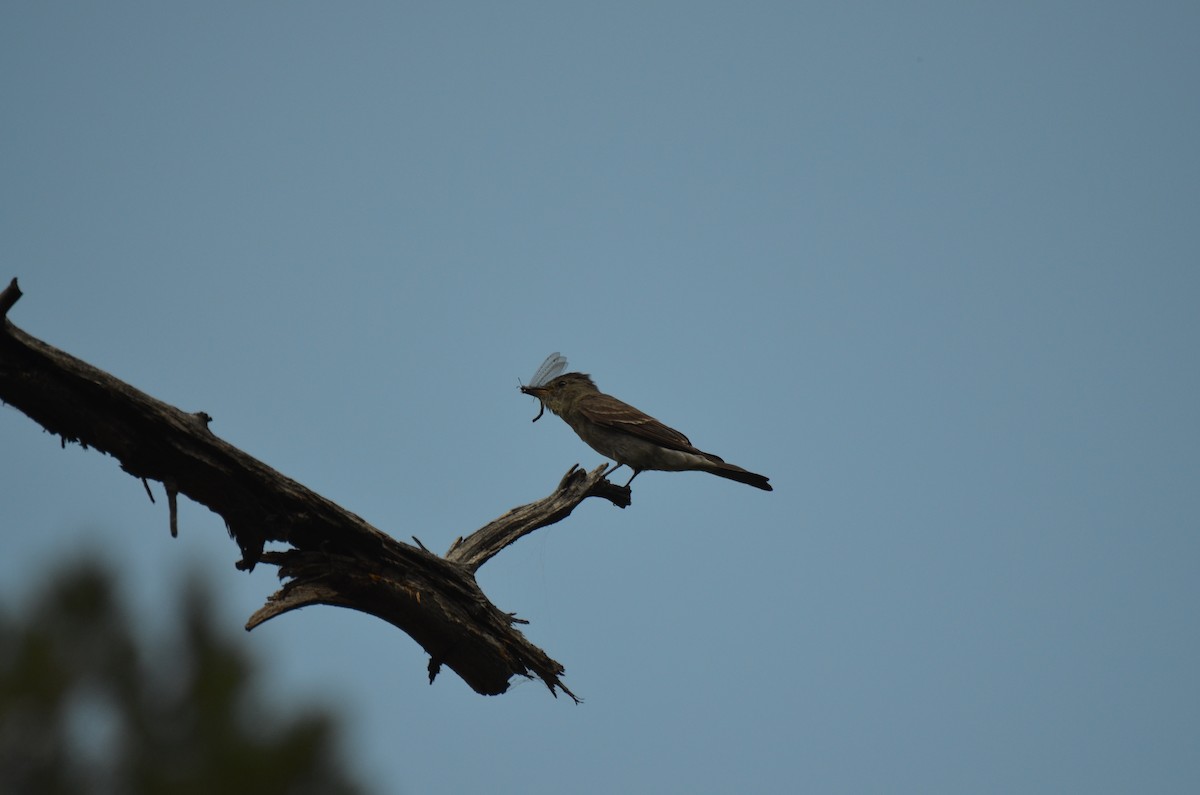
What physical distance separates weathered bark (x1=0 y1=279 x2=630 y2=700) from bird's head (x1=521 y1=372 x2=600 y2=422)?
Result: 5.28 meters

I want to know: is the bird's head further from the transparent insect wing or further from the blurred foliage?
the blurred foliage

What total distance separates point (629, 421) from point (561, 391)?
1027mm

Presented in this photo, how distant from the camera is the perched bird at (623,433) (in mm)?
11727

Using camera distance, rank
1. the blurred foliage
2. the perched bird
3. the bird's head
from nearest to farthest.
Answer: the blurred foliage < the perched bird < the bird's head

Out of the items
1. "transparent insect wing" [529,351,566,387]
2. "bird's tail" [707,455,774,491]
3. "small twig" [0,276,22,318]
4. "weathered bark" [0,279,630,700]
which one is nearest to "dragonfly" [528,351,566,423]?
→ "transparent insect wing" [529,351,566,387]

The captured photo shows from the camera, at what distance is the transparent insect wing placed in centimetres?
1282

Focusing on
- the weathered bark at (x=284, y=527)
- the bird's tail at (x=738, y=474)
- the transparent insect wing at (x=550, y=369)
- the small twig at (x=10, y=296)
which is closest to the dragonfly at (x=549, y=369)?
the transparent insect wing at (x=550, y=369)

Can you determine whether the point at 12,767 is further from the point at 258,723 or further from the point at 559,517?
the point at 559,517

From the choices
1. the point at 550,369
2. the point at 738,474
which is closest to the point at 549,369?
the point at 550,369

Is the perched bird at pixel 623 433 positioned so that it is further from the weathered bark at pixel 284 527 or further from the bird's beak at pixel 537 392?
the weathered bark at pixel 284 527

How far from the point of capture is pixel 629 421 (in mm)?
11977

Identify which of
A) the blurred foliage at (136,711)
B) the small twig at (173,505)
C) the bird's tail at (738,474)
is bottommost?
the blurred foliage at (136,711)

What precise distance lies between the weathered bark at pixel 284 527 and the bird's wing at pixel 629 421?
4763 mm

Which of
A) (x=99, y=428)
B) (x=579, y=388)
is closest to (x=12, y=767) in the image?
(x=99, y=428)
